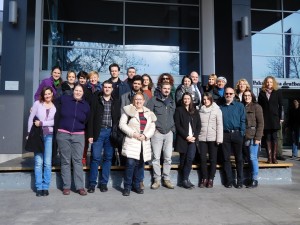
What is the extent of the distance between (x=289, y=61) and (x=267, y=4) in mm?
2547

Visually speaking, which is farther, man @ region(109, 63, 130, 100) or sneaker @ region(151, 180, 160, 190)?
man @ region(109, 63, 130, 100)

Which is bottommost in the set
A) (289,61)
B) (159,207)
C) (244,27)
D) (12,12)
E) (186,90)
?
(159,207)

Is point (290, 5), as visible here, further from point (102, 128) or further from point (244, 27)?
point (102, 128)

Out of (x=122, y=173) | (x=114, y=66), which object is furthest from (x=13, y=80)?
(x=122, y=173)

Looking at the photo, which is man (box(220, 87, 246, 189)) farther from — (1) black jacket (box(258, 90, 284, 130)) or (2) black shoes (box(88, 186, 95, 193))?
(2) black shoes (box(88, 186, 95, 193))

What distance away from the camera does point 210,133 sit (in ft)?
19.3

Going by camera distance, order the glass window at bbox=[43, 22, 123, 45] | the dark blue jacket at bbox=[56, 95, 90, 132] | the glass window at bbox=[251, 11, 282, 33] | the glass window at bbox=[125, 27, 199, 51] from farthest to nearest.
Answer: the glass window at bbox=[251, 11, 282, 33], the glass window at bbox=[125, 27, 199, 51], the glass window at bbox=[43, 22, 123, 45], the dark blue jacket at bbox=[56, 95, 90, 132]

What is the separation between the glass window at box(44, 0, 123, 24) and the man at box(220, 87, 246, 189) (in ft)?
23.6

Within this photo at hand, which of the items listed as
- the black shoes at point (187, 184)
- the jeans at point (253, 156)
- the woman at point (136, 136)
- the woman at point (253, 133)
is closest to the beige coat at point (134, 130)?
the woman at point (136, 136)

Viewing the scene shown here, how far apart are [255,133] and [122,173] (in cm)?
264

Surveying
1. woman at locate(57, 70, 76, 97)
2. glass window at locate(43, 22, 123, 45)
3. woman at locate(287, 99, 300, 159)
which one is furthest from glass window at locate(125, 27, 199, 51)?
woman at locate(57, 70, 76, 97)

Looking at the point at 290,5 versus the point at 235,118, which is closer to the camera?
the point at 235,118

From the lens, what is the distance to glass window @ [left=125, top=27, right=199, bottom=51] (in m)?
11.9

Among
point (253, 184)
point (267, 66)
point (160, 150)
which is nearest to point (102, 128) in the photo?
point (160, 150)
